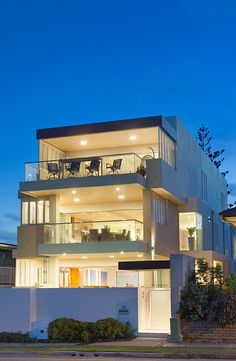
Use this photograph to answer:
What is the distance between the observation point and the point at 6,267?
42.6 m

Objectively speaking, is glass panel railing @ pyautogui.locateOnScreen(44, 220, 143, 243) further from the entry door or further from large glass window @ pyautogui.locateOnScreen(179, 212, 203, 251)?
large glass window @ pyautogui.locateOnScreen(179, 212, 203, 251)

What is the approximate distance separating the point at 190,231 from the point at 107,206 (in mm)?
4932

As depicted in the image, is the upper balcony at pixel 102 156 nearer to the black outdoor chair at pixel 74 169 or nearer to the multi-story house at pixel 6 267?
the black outdoor chair at pixel 74 169

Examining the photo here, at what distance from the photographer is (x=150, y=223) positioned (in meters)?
Result: 31.6

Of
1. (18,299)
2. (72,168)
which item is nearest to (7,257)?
(72,168)

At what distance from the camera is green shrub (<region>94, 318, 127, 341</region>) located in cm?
2330

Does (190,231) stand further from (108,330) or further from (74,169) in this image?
(108,330)

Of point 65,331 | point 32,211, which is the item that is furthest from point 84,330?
point 32,211

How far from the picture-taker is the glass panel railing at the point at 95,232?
30531mm

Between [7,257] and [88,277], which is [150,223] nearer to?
[88,277]

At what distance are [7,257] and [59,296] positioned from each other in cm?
1944

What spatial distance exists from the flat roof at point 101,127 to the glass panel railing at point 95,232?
4.98m

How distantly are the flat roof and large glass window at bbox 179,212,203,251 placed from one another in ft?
24.2

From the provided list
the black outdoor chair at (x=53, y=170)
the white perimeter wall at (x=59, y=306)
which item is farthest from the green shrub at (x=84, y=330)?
the black outdoor chair at (x=53, y=170)
